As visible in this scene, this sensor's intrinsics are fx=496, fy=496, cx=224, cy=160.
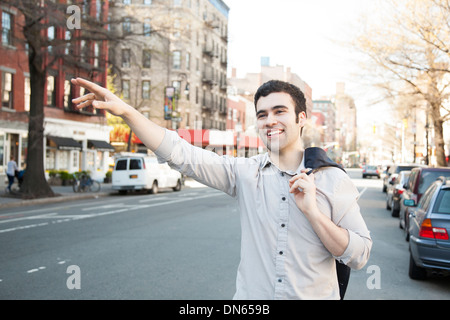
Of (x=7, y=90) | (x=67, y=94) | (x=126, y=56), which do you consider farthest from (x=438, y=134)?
(x=126, y=56)

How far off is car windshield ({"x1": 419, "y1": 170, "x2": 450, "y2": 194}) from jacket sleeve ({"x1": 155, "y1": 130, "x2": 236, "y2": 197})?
1127 centimetres

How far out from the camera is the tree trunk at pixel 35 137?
21812mm

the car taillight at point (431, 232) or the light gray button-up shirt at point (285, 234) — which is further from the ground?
the light gray button-up shirt at point (285, 234)

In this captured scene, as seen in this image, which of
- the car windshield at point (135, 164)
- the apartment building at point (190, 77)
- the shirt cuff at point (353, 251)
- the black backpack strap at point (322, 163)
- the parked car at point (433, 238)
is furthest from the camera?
the apartment building at point (190, 77)

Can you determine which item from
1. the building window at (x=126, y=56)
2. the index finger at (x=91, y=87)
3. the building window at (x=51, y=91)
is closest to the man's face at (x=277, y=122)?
the index finger at (x=91, y=87)

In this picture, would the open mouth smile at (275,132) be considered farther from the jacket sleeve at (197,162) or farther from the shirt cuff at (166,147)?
the shirt cuff at (166,147)

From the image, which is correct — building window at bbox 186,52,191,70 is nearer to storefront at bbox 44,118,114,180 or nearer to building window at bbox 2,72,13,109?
storefront at bbox 44,118,114,180

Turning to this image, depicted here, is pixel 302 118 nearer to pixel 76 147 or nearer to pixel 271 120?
pixel 271 120

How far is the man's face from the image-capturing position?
96.7 inches

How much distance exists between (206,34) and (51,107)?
29998 mm

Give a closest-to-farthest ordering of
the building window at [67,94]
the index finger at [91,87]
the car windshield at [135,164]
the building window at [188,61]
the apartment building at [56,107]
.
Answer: the index finger at [91,87], the apartment building at [56,107], the car windshield at [135,164], the building window at [67,94], the building window at [188,61]

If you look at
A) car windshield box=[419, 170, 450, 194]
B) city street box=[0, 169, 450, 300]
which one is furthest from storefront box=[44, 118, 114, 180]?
car windshield box=[419, 170, 450, 194]

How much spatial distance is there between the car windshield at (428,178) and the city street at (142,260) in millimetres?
1426
